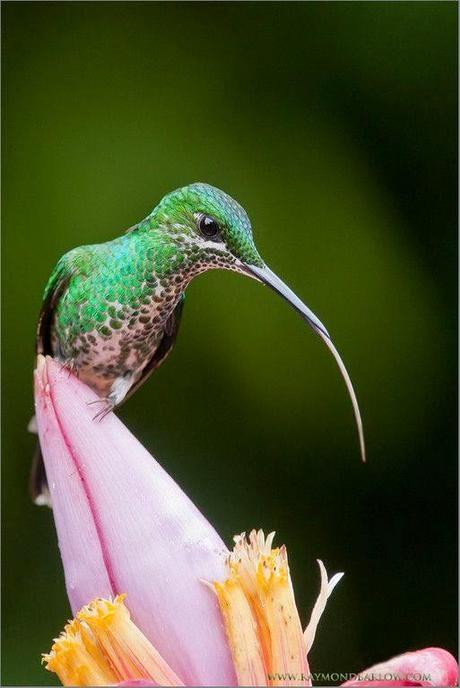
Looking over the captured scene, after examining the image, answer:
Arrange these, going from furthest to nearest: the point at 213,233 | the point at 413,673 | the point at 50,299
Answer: the point at 50,299 → the point at 213,233 → the point at 413,673

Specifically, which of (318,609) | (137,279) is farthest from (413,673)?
(137,279)

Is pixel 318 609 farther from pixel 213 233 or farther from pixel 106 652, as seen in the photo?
pixel 213 233

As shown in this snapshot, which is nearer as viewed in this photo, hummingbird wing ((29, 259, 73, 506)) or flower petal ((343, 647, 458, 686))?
flower petal ((343, 647, 458, 686))

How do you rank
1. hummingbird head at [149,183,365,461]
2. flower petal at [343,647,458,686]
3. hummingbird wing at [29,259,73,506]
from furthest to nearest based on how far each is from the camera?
hummingbird wing at [29,259,73,506] → hummingbird head at [149,183,365,461] → flower petal at [343,647,458,686]

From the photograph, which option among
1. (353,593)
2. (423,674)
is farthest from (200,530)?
(353,593)

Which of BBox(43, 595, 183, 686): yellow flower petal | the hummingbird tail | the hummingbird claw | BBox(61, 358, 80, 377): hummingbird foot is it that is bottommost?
BBox(43, 595, 183, 686): yellow flower petal

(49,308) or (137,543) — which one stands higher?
(49,308)

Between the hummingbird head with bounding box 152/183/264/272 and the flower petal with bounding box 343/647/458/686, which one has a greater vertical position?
the hummingbird head with bounding box 152/183/264/272

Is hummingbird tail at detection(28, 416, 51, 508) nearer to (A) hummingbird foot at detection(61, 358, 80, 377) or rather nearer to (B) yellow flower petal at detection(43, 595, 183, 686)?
(A) hummingbird foot at detection(61, 358, 80, 377)

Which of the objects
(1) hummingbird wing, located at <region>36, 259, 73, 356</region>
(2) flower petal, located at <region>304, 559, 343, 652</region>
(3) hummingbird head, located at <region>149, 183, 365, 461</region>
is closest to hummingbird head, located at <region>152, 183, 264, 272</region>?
(3) hummingbird head, located at <region>149, 183, 365, 461</region>
